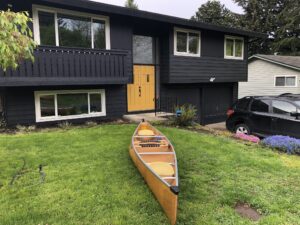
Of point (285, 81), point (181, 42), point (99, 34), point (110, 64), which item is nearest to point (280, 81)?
point (285, 81)

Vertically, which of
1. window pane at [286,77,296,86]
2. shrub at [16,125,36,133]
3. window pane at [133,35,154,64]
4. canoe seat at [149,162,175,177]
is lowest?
canoe seat at [149,162,175,177]

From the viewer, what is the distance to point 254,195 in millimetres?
4148

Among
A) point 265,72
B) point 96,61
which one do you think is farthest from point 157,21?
point 265,72

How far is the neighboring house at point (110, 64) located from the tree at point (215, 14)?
2023 centimetres

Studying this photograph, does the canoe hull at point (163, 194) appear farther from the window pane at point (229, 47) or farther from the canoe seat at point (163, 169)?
the window pane at point (229, 47)

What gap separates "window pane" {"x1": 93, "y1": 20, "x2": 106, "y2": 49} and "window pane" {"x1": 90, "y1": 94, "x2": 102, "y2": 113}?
2.00m

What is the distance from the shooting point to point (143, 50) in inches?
498

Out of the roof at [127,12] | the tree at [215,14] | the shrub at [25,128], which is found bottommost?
the shrub at [25,128]

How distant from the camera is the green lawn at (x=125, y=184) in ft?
11.5

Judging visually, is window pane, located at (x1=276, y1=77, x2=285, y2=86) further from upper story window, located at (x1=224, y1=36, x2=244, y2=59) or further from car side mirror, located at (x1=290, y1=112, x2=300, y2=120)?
car side mirror, located at (x1=290, y1=112, x2=300, y2=120)

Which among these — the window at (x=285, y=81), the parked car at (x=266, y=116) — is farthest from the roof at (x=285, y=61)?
the parked car at (x=266, y=116)

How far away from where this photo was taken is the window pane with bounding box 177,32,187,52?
501 inches

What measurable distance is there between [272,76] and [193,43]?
33.0 ft

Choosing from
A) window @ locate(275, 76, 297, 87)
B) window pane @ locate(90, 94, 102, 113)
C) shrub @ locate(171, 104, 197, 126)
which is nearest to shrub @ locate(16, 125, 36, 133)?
window pane @ locate(90, 94, 102, 113)
